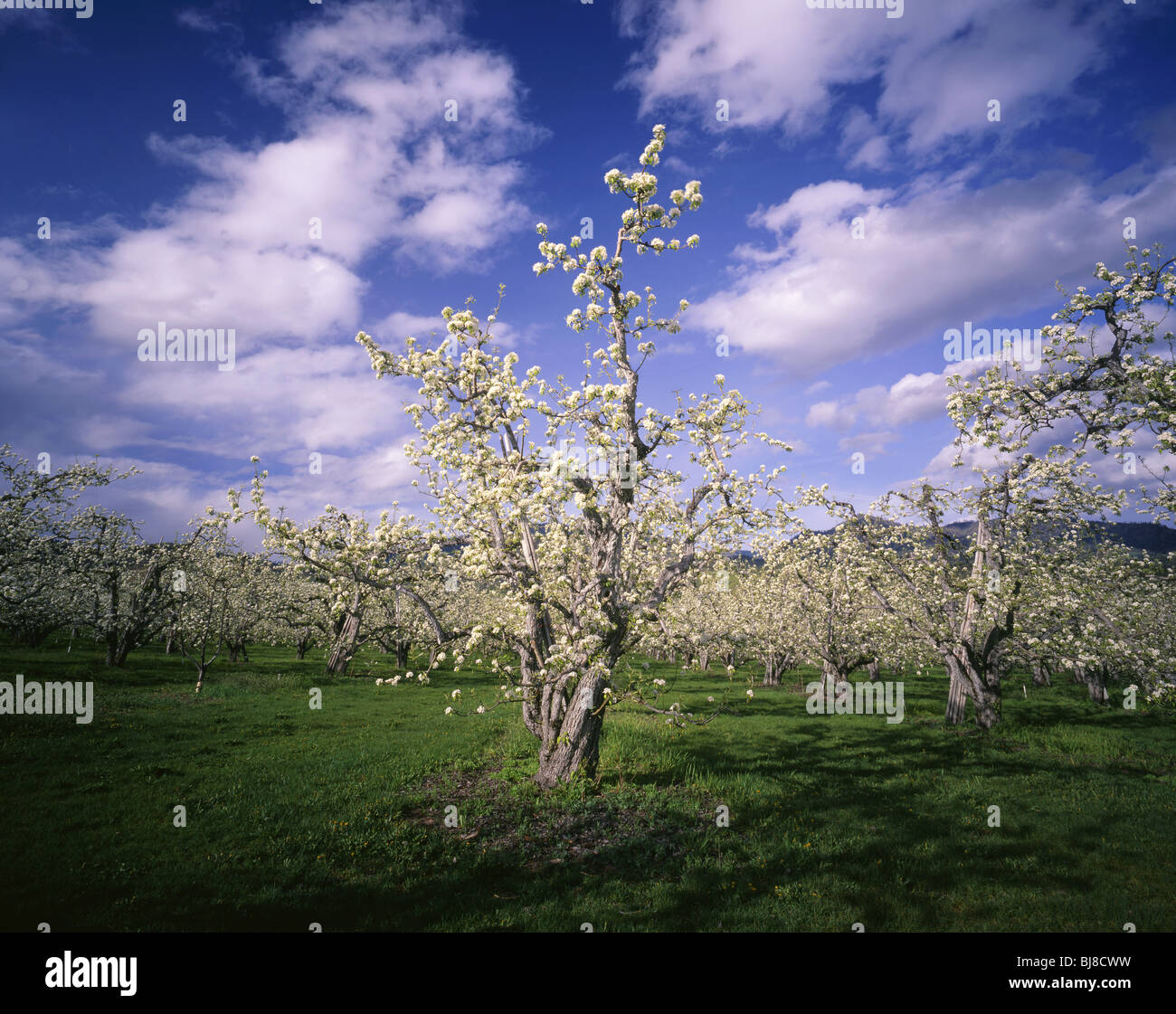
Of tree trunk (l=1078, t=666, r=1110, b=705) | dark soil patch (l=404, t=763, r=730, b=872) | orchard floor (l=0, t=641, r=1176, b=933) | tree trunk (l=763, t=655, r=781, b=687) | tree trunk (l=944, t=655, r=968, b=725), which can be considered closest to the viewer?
orchard floor (l=0, t=641, r=1176, b=933)

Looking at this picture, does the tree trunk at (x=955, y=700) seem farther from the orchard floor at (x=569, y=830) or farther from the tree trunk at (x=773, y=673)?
the tree trunk at (x=773, y=673)

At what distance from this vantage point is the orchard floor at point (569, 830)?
8.22 metres

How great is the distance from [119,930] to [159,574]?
33.3 metres

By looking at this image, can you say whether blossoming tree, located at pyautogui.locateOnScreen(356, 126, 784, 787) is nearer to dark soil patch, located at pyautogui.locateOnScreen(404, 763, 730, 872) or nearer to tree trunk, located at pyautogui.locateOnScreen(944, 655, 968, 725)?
dark soil patch, located at pyautogui.locateOnScreen(404, 763, 730, 872)

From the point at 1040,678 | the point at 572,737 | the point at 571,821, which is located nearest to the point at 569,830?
the point at 571,821

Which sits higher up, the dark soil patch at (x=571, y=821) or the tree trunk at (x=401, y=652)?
the dark soil patch at (x=571, y=821)

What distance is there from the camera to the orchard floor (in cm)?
822

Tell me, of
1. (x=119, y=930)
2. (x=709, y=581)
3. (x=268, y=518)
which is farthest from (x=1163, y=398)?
(x=119, y=930)

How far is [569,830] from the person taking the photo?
11.2m

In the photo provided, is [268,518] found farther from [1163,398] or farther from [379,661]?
[379,661]

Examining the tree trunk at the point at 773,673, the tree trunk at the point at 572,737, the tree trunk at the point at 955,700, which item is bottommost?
the tree trunk at the point at 773,673

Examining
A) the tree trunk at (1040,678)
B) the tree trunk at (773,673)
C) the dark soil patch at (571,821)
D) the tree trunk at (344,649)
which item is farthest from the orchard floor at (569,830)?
the tree trunk at (1040,678)

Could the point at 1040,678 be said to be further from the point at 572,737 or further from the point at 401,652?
the point at 401,652

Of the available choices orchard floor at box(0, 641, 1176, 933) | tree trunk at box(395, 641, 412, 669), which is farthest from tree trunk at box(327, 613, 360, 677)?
orchard floor at box(0, 641, 1176, 933)
